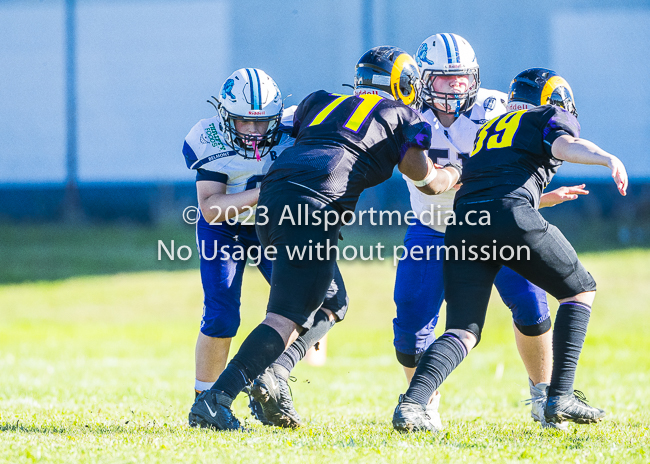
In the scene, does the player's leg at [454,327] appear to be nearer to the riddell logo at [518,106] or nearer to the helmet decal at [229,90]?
the riddell logo at [518,106]

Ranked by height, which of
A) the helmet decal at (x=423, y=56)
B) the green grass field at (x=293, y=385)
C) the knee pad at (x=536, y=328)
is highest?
the helmet decal at (x=423, y=56)

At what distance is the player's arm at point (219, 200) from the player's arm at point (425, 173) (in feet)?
2.56

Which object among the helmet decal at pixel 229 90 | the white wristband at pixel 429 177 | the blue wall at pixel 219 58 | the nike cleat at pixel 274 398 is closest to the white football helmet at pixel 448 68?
the white wristband at pixel 429 177

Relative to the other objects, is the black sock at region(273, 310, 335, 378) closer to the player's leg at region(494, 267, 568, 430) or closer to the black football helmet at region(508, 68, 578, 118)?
the player's leg at region(494, 267, 568, 430)

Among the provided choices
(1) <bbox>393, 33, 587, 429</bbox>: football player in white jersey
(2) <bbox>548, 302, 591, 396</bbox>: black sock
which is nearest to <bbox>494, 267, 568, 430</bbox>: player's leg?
(1) <bbox>393, 33, 587, 429</bbox>: football player in white jersey

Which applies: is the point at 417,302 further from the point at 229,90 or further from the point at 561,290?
the point at 229,90

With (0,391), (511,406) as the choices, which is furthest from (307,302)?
(0,391)

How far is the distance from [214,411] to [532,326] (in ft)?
6.02

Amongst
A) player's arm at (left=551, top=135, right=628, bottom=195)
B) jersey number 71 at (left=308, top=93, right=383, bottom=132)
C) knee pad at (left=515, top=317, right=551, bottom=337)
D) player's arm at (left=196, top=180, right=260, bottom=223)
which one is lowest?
knee pad at (left=515, top=317, right=551, bottom=337)

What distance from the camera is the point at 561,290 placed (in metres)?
3.59

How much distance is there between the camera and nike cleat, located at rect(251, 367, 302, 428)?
3.66 meters

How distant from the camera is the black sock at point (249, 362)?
132 inches

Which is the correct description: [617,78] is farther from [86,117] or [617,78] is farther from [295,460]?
A: [295,460]

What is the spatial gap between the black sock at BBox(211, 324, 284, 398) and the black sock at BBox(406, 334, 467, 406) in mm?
653
